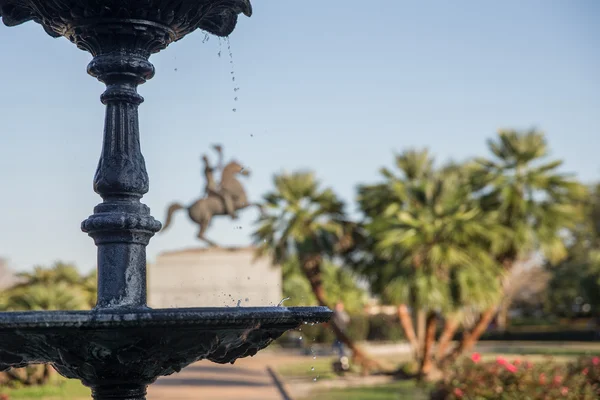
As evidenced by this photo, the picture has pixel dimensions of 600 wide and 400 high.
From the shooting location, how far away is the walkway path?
16.2 m

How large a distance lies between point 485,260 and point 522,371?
1055 centimetres

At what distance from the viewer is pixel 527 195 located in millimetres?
23562

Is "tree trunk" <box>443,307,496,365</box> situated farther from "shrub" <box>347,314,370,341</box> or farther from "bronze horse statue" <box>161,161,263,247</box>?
"shrub" <box>347,314,370,341</box>

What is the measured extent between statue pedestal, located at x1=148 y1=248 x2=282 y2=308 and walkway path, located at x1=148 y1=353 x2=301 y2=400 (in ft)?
14.3

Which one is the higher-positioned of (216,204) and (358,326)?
(216,204)

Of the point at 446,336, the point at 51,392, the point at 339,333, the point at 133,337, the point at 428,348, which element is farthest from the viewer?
the point at 446,336

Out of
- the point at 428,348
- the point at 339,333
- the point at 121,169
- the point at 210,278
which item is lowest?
the point at 428,348

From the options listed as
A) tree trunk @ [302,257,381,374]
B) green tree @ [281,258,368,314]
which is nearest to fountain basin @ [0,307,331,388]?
tree trunk @ [302,257,381,374]

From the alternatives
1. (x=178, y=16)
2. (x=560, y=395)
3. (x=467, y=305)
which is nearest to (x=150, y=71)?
(x=178, y=16)

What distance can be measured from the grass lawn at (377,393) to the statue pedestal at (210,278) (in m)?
10.3

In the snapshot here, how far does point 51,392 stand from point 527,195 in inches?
525

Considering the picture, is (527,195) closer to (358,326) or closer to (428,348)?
(428,348)

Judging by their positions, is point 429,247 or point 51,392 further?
point 429,247

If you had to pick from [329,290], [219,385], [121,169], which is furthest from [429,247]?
[329,290]
